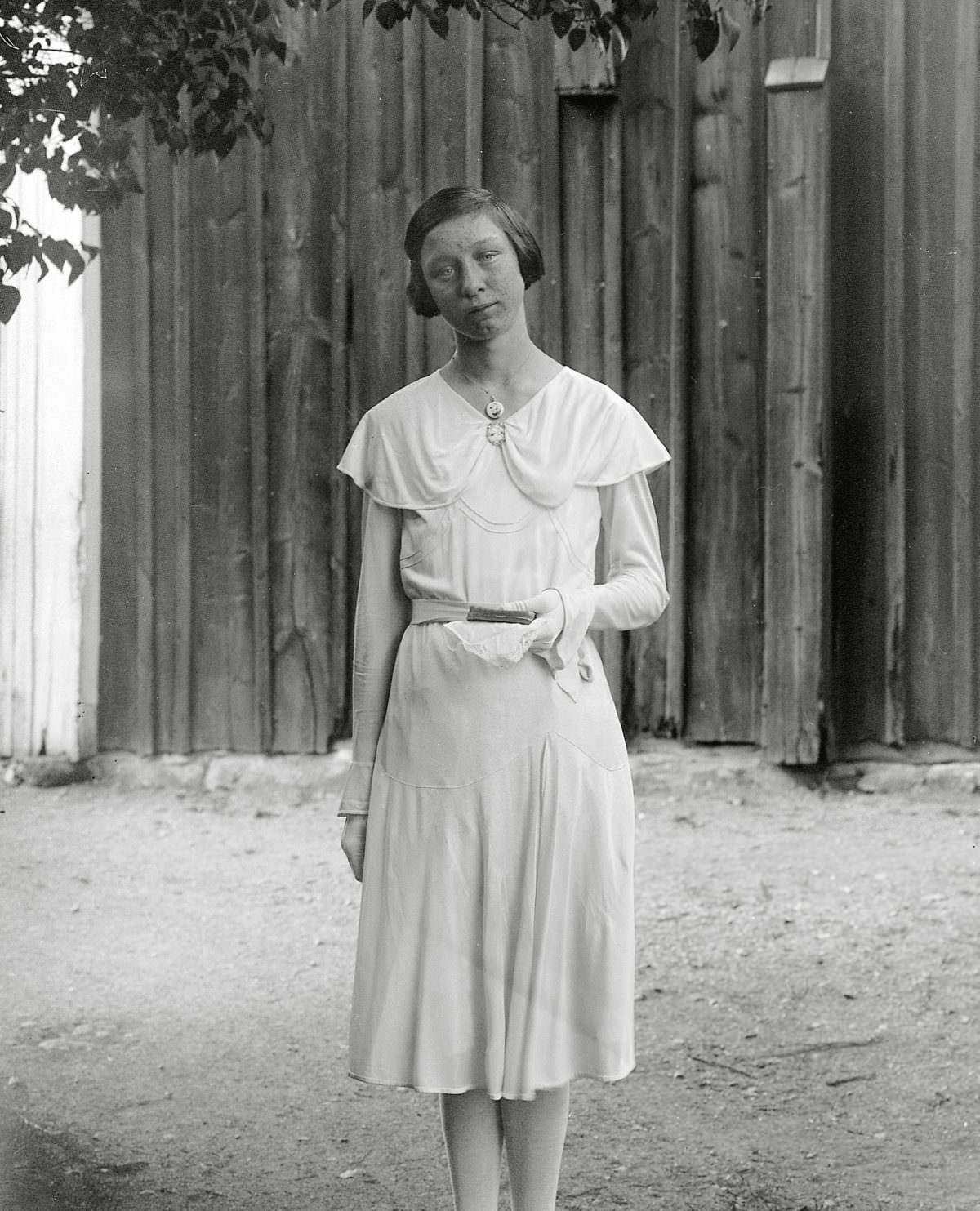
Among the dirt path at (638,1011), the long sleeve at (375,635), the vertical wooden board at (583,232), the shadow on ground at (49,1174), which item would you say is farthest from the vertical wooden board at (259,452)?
the long sleeve at (375,635)

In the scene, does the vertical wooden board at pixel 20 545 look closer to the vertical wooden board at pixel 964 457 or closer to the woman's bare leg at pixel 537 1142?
the woman's bare leg at pixel 537 1142

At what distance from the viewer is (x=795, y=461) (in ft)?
13.6

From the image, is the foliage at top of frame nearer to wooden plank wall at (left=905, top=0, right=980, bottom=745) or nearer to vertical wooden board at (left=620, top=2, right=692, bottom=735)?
vertical wooden board at (left=620, top=2, right=692, bottom=735)

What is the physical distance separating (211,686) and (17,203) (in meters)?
1.88

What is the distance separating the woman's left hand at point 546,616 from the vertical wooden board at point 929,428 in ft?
8.23

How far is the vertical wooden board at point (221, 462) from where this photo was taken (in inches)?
164

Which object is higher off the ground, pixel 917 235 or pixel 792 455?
pixel 917 235

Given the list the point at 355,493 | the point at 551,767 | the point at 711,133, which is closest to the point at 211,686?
the point at 355,493

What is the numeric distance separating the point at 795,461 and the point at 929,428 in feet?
1.22

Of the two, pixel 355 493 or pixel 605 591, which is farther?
pixel 355 493

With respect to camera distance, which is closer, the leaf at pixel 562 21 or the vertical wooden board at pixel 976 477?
the leaf at pixel 562 21

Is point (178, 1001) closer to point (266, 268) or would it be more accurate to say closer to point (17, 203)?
point (17, 203)

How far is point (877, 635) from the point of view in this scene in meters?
4.17

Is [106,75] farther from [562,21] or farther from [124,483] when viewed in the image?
Answer: [124,483]
